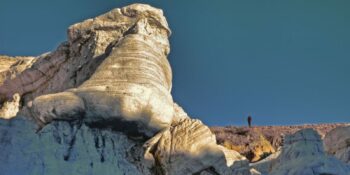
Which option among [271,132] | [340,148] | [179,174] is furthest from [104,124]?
[271,132]

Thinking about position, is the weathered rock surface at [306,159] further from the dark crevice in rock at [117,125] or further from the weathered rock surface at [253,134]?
the weathered rock surface at [253,134]

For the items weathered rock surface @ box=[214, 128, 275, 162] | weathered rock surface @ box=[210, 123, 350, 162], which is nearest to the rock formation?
weathered rock surface @ box=[214, 128, 275, 162]

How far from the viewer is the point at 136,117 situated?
26.6 feet

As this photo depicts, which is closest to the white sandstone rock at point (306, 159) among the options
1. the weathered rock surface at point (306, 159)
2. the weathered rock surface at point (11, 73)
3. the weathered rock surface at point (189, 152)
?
the weathered rock surface at point (306, 159)

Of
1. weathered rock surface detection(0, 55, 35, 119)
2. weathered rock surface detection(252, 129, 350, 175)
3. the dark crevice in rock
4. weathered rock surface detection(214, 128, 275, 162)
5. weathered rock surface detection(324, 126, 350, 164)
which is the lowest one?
weathered rock surface detection(252, 129, 350, 175)

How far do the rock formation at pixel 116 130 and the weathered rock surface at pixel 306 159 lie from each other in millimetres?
644

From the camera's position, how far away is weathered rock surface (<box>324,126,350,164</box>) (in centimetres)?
1032

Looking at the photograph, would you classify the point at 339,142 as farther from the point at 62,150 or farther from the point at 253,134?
the point at 253,134

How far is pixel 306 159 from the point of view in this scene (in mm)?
7895

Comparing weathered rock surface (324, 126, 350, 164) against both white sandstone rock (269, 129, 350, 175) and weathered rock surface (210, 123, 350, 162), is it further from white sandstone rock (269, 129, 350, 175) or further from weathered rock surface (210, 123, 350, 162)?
weathered rock surface (210, 123, 350, 162)

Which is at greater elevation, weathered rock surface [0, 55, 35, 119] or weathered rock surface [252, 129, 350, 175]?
weathered rock surface [0, 55, 35, 119]

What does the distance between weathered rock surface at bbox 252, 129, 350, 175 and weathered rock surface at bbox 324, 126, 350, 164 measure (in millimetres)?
2058

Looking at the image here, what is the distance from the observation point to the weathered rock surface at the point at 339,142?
406 inches

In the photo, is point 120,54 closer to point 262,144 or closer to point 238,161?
point 238,161
